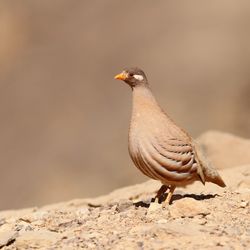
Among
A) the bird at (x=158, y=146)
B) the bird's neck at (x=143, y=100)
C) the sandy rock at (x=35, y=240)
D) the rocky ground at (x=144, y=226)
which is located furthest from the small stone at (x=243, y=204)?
the sandy rock at (x=35, y=240)

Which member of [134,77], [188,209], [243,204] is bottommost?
[188,209]

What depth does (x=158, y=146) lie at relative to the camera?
7.16 m

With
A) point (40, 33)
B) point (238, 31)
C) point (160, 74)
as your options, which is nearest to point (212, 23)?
point (238, 31)

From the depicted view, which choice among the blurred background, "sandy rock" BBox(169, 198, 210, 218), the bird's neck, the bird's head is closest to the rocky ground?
"sandy rock" BBox(169, 198, 210, 218)

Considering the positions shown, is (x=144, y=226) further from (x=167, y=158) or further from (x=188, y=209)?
(x=167, y=158)

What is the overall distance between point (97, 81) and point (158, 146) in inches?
881

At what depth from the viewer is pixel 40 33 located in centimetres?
3519

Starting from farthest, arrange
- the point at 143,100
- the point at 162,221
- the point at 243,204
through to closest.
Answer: the point at 143,100
the point at 243,204
the point at 162,221

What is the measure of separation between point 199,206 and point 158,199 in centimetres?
92

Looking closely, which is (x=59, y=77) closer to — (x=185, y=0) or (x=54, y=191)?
(x=185, y=0)

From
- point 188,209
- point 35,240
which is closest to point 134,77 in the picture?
point 188,209

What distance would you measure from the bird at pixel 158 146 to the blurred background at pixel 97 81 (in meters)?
12.1

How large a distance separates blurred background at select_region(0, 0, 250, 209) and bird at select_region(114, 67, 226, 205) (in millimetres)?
12132

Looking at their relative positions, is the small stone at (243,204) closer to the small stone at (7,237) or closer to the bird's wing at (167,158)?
the bird's wing at (167,158)
